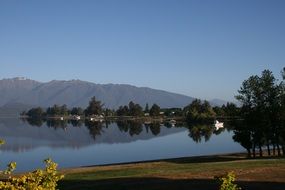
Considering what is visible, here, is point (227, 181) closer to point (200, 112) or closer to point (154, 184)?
point (154, 184)

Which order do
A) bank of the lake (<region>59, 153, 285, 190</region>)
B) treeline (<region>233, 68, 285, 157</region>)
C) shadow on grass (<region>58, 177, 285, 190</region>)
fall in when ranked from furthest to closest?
1. treeline (<region>233, 68, 285, 157</region>)
2. bank of the lake (<region>59, 153, 285, 190</region>)
3. shadow on grass (<region>58, 177, 285, 190</region>)

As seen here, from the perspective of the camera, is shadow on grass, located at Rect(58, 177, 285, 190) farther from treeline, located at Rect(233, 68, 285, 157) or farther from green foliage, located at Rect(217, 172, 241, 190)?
treeline, located at Rect(233, 68, 285, 157)

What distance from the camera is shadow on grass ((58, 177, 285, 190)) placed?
25969mm

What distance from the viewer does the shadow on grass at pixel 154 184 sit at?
26.0m

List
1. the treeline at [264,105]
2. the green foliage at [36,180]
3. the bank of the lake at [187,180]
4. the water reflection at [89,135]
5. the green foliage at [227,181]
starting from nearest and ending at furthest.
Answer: the green foliage at [36,180], the green foliage at [227,181], the bank of the lake at [187,180], the treeline at [264,105], the water reflection at [89,135]

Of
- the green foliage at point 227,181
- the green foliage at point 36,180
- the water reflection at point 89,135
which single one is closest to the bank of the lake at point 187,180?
the green foliage at point 227,181

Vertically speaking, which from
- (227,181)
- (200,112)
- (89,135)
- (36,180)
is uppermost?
(200,112)

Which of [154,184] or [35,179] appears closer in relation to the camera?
[35,179]

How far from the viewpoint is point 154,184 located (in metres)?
28.1

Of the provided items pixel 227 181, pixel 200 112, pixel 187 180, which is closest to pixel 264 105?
pixel 187 180

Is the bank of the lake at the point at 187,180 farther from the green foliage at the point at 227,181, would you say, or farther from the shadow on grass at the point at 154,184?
the green foliage at the point at 227,181

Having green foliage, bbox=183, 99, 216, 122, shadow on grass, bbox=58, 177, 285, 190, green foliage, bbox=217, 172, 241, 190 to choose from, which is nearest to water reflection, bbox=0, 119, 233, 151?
green foliage, bbox=183, 99, 216, 122

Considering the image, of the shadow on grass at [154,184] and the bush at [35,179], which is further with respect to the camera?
the shadow on grass at [154,184]

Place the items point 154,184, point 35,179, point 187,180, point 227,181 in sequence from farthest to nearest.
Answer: point 187,180
point 154,184
point 227,181
point 35,179
